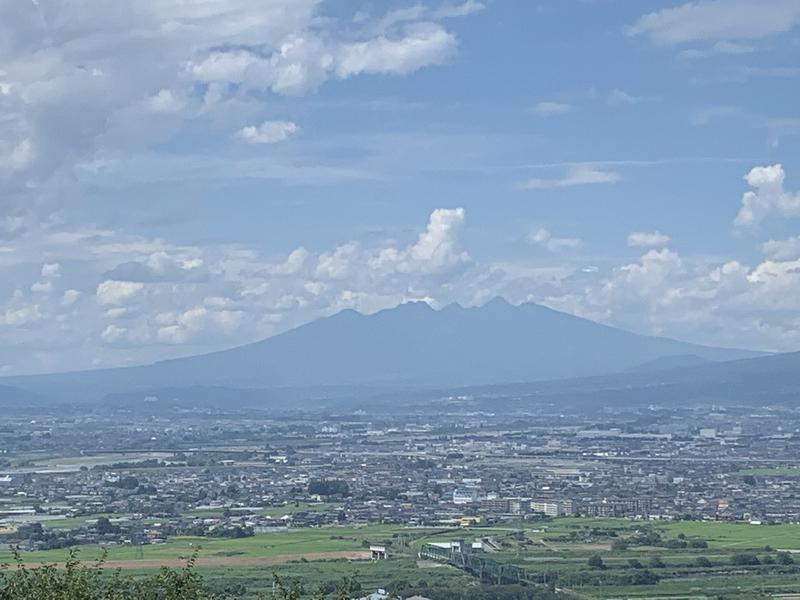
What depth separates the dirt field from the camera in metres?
41.2

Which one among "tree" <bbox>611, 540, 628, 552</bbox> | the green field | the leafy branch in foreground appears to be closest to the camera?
the leafy branch in foreground

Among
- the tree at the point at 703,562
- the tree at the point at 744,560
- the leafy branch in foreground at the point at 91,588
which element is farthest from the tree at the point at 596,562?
the leafy branch in foreground at the point at 91,588

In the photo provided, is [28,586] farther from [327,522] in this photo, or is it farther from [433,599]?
[327,522]

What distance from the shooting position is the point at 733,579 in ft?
131

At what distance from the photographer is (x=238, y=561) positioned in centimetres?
4356

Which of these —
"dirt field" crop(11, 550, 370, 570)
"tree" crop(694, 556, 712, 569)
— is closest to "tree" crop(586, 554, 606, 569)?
"tree" crop(694, 556, 712, 569)

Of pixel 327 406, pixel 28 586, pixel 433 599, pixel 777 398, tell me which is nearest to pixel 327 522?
pixel 433 599

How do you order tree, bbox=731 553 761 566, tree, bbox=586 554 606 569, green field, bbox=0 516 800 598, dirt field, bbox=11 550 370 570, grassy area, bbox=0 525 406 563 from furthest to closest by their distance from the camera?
grassy area, bbox=0 525 406 563 < tree, bbox=731 553 761 566 < tree, bbox=586 554 606 569 < dirt field, bbox=11 550 370 570 < green field, bbox=0 516 800 598

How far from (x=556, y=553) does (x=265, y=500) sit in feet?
75.1

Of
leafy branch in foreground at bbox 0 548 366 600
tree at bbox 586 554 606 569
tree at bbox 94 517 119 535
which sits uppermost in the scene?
leafy branch in foreground at bbox 0 548 366 600

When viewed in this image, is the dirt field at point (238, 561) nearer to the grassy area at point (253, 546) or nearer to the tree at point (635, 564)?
the grassy area at point (253, 546)

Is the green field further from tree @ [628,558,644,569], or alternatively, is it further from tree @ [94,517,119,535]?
tree @ [94,517,119,535]

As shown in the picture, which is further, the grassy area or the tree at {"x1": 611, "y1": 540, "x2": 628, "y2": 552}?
the tree at {"x1": 611, "y1": 540, "x2": 628, "y2": 552}

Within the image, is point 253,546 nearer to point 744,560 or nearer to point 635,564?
point 635,564
